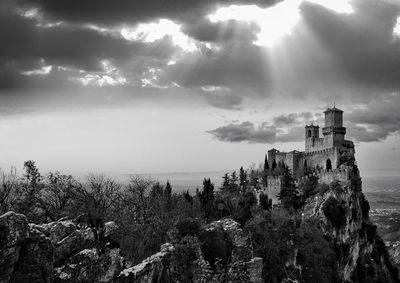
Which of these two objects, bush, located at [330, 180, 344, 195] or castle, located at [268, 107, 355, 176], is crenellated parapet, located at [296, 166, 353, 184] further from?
castle, located at [268, 107, 355, 176]

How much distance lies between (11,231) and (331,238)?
62.6 m

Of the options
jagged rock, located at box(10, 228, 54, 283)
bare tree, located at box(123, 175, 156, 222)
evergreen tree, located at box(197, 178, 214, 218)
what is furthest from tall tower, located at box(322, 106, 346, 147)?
jagged rock, located at box(10, 228, 54, 283)

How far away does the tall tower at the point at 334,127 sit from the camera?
3273 inches

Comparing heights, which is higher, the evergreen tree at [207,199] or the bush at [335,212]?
the evergreen tree at [207,199]

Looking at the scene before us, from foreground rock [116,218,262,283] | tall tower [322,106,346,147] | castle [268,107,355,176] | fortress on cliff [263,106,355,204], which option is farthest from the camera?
tall tower [322,106,346,147]

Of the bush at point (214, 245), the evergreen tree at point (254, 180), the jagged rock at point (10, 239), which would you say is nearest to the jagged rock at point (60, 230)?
the jagged rock at point (10, 239)

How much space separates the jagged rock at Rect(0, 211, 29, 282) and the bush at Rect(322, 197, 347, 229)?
61.1 m

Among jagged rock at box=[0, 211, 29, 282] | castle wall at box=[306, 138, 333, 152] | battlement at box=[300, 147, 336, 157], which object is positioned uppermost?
castle wall at box=[306, 138, 333, 152]

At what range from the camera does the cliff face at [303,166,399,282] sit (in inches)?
2682

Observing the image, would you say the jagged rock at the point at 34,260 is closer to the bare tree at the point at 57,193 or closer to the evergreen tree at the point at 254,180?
the bare tree at the point at 57,193

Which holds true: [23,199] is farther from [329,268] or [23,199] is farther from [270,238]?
[329,268]

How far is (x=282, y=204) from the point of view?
7206cm

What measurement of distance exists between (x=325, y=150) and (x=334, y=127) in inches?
231

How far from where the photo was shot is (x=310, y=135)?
9100 centimetres
